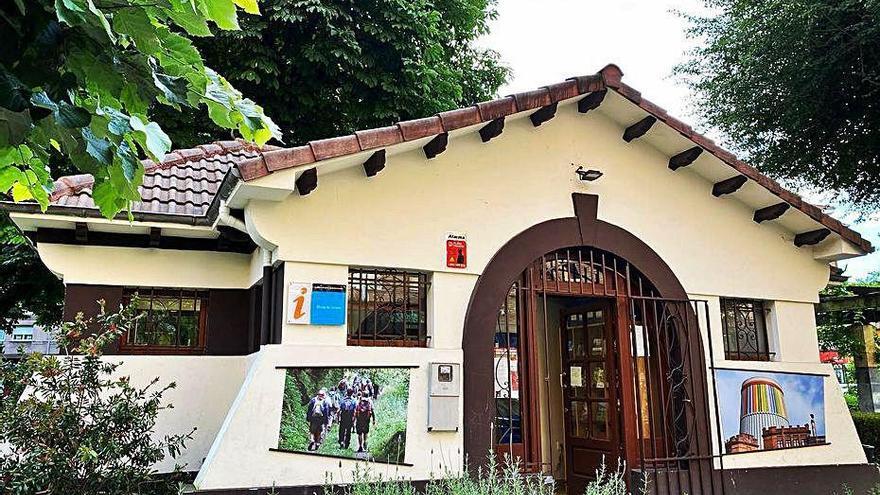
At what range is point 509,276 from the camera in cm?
693

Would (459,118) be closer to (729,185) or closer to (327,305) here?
(327,305)

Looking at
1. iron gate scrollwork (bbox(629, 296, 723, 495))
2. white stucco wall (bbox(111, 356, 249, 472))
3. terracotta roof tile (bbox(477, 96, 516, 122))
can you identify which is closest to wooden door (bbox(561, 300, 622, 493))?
iron gate scrollwork (bbox(629, 296, 723, 495))

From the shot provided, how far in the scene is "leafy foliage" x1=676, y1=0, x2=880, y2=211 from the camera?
33.4 feet

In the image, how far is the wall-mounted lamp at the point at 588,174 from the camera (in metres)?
7.51

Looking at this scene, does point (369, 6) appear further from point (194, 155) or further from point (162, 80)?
point (162, 80)

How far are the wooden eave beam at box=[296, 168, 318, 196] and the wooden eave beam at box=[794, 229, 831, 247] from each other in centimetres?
610

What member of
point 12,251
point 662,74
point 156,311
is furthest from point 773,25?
point 12,251

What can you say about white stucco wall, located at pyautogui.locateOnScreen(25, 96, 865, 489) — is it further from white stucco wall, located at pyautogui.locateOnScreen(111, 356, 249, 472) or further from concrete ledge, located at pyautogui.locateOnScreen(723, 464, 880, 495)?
white stucco wall, located at pyautogui.locateOnScreen(111, 356, 249, 472)

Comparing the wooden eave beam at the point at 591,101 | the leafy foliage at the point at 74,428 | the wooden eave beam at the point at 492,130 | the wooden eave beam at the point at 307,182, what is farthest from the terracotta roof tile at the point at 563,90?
the leafy foliage at the point at 74,428

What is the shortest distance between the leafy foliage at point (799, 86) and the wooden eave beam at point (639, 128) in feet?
13.9

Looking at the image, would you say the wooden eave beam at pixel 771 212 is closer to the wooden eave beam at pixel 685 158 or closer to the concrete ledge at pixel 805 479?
the wooden eave beam at pixel 685 158

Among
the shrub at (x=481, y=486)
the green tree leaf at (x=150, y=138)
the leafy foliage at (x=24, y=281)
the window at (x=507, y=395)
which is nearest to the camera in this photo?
the green tree leaf at (x=150, y=138)

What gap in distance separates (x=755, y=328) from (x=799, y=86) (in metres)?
4.67

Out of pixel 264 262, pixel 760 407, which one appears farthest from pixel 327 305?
pixel 760 407
